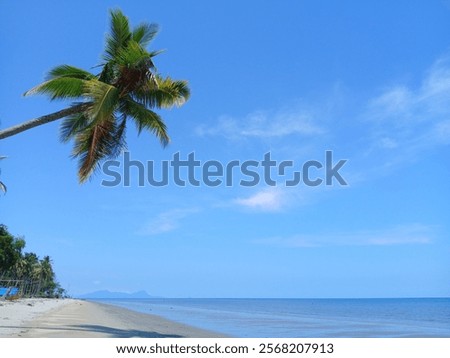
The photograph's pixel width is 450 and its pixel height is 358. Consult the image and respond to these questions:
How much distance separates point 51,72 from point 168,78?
3101mm

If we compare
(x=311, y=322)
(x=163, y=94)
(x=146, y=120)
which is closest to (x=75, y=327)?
(x=146, y=120)

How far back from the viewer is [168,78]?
14.0 meters

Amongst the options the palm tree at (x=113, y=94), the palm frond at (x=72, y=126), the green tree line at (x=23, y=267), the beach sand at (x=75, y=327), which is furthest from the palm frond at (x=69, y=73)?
the green tree line at (x=23, y=267)

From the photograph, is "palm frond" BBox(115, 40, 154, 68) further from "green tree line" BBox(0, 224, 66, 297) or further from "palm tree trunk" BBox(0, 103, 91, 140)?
"green tree line" BBox(0, 224, 66, 297)

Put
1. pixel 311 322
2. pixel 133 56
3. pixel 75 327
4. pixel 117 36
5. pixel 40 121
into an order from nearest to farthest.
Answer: pixel 40 121 → pixel 133 56 → pixel 117 36 → pixel 75 327 → pixel 311 322

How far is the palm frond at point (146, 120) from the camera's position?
538 inches

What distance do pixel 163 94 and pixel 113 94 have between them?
1.87 meters

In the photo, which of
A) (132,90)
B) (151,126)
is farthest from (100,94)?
(151,126)

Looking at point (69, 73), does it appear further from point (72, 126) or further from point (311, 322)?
point (311, 322)

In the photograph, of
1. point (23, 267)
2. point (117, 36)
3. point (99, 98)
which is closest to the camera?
point (99, 98)

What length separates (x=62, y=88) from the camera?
12.4 m

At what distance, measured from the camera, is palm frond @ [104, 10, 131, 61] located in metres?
13.4

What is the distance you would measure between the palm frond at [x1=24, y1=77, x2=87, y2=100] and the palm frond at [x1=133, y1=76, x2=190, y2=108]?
60.9 inches
